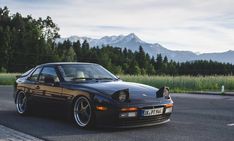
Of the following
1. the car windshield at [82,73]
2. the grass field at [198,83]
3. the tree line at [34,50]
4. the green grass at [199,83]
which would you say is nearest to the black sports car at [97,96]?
the car windshield at [82,73]

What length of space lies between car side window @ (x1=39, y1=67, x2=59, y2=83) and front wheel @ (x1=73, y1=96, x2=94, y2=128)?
0.93 meters

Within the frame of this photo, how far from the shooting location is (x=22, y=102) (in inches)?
360

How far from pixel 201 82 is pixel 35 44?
217ft

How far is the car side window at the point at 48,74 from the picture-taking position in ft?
26.1

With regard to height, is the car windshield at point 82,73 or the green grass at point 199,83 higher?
the car windshield at point 82,73

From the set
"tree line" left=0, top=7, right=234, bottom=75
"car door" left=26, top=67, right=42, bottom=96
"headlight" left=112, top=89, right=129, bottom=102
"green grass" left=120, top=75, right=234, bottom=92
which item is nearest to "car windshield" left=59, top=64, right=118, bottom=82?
"car door" left=26, top=67, right=42, bottom=96

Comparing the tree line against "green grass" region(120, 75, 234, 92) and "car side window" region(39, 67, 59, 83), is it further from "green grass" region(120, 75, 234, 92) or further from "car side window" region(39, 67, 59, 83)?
"car side window" region(39, 67, 59, 83)

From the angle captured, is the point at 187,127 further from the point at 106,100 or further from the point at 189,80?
the point at 189,80

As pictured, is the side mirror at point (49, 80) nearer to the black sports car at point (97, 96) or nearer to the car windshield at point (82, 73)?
the black sports car at point (97, 96)

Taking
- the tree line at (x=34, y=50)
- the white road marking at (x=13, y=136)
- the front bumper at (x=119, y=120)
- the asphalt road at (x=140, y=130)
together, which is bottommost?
the white road marking at (x=13, y=136)

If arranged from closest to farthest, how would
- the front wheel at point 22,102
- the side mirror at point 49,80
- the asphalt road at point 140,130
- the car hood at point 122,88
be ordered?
the asphalt road at point 140,130, the car hood at point 122,88, the side mirror at point 49,80, the front wheel at point 22,102

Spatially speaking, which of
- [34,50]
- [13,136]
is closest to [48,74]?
[13,136]

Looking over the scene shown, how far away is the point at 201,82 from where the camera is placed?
2608 cm

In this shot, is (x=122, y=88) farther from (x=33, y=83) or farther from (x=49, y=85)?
(x=33, y=83)
